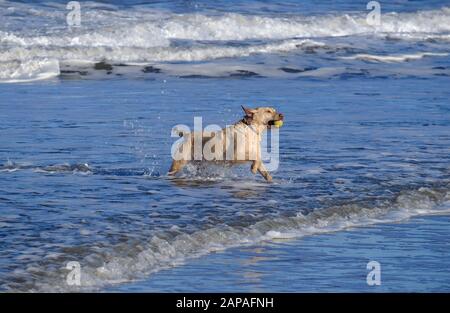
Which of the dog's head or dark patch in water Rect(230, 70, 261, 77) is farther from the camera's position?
dark patch in water Rect(230, 70, 261, 77)

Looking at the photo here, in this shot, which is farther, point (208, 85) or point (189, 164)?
point (208, 85)

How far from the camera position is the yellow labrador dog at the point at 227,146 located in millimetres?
10969

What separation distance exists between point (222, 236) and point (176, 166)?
7.97ft

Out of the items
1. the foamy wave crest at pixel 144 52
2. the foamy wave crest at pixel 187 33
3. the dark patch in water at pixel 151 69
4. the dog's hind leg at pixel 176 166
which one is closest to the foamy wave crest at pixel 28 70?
the foamy wave crest at pixel 187 33

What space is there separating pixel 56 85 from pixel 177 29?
9429mm

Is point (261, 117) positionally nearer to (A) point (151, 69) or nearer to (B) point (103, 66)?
(A) point (151, 69)

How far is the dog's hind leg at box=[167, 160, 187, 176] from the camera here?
1105 cm

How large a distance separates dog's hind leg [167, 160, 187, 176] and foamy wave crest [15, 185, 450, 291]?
181cm

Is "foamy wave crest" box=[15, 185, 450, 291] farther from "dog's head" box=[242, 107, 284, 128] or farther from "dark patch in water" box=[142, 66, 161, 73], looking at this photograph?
"dark patch in water" box=[142, 66, 161, 73]

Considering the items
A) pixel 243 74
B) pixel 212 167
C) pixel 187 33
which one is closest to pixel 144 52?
pixel 243 74

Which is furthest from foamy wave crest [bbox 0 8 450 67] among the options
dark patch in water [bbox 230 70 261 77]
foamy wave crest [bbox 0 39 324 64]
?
dark patch in water [bbox 230 70 261 77]
